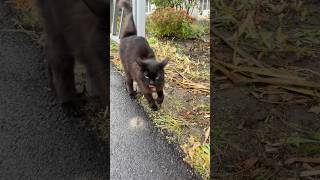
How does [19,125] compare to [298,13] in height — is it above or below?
below

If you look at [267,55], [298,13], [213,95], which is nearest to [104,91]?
[213,95]

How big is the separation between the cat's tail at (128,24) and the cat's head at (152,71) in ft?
0.34

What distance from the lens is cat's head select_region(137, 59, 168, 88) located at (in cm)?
140

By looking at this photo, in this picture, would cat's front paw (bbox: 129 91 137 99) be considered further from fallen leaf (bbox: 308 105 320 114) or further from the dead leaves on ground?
fallen leaf (bbox: 308 105 320 114)

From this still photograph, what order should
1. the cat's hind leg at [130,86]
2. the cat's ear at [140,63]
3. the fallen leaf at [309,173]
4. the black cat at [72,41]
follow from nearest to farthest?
the black cat at [72,41]
the fallen leaf at [309,173]
the cat's ear at [140,63]
the cat's hind leg at [130,86]

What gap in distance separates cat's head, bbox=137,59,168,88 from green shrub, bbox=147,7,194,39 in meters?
0.22

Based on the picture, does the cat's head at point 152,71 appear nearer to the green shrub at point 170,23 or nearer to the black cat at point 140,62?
the black cat at point 140,62

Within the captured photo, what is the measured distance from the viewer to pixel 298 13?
1.79 metres

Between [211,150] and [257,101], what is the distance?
32cm

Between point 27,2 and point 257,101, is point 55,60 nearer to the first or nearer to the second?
point 27,2

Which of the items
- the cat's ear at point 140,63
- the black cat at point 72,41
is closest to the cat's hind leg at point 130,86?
the cat's ear at point 140,63

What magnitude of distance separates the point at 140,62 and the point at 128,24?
0.14 metres

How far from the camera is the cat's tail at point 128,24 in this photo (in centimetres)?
130

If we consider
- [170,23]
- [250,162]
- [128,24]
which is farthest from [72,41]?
[170,23]
